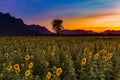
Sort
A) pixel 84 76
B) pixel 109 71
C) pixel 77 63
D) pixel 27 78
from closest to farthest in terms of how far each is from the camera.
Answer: pixel 27 78 → pixel 84 76 → pixel 109 71 → pixel 77 63

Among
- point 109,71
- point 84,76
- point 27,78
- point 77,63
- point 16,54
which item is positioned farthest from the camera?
point 16,54

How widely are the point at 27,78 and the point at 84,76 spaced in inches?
67.1

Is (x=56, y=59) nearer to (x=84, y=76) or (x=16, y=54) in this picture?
(x=16, y=54)

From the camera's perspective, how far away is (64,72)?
10.9m

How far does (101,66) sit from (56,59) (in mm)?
3355

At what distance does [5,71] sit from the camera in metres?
9.69

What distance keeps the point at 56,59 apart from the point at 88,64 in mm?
2813

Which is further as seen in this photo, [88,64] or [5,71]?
[88,64]

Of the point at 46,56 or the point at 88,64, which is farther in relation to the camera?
the point at 46,56

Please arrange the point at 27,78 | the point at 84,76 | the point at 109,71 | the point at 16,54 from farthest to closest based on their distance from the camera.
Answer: the point at 16,54
the point at 109,71
the point at 84,76
the point at 27,78

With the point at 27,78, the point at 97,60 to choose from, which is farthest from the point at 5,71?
the point at 97,60

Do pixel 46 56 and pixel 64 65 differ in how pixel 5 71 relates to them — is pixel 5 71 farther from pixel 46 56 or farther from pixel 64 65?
pixel 46 56

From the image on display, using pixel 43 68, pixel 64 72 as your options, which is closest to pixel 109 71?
pixel 64 72

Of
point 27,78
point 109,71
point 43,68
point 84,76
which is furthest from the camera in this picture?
point 43,68
